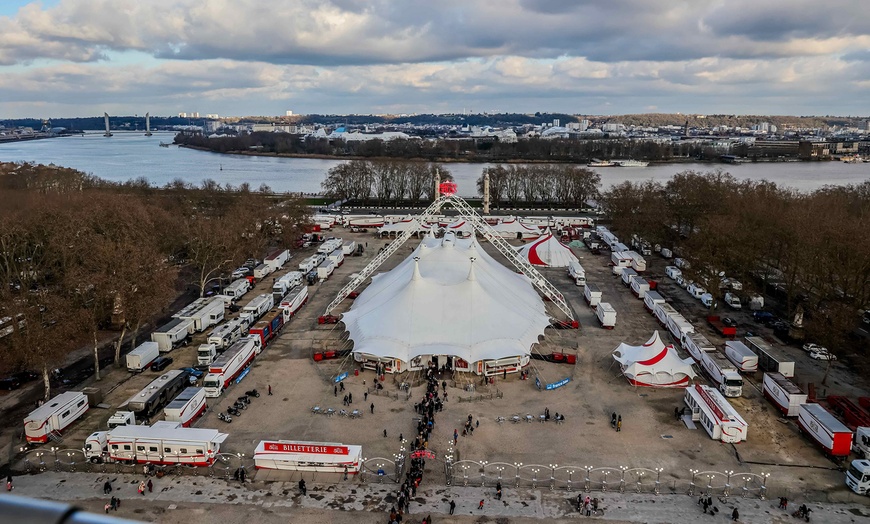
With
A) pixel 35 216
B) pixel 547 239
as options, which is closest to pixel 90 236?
pixel 35 216

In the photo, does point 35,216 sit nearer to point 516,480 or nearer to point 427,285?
point 427,285

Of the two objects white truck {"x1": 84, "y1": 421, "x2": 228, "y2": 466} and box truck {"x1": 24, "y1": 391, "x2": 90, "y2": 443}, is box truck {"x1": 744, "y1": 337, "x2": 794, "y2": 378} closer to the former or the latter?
white truck {"x1": 84, "y1": 421, "x2": 228, "y2": 466}

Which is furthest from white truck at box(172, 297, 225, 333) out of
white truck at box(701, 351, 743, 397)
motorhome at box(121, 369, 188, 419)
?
white truck at box(701, 351, 743, 397)

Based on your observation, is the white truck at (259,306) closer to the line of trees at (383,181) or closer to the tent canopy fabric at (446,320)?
the tent canopy fabric at (446,320)

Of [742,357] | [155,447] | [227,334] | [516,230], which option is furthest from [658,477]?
[516,230]

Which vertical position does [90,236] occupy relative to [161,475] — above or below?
above

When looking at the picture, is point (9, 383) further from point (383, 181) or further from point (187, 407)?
point (383, 181)
